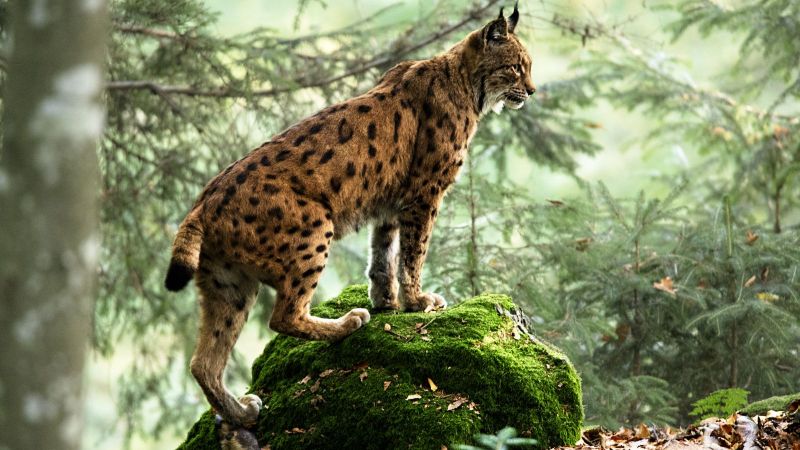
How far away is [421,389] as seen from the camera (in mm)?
5477

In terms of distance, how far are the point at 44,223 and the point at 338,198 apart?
339cm

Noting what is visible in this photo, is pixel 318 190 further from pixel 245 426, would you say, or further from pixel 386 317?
pixel 245 426

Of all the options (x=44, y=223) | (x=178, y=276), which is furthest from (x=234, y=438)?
(x=44, y=223)

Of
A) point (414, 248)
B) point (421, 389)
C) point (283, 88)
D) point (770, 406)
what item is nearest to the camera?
point (421, 389)

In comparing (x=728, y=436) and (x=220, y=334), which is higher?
(x=220, y=334)

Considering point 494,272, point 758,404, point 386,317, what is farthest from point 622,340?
point 386,317

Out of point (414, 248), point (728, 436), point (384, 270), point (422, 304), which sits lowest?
point (728, 436)

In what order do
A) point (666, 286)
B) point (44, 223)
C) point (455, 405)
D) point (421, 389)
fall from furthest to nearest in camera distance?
point (666, 286) < point (421, 389) < point (455, 405) < point (44, 223)

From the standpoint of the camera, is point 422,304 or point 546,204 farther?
point 546,204

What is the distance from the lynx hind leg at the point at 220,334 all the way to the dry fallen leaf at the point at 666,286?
4.12 m

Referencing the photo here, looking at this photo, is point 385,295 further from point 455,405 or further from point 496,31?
point 496,31

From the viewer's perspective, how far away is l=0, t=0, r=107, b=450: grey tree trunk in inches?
106

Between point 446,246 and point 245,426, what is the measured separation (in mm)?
4014

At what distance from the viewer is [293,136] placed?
608cm
